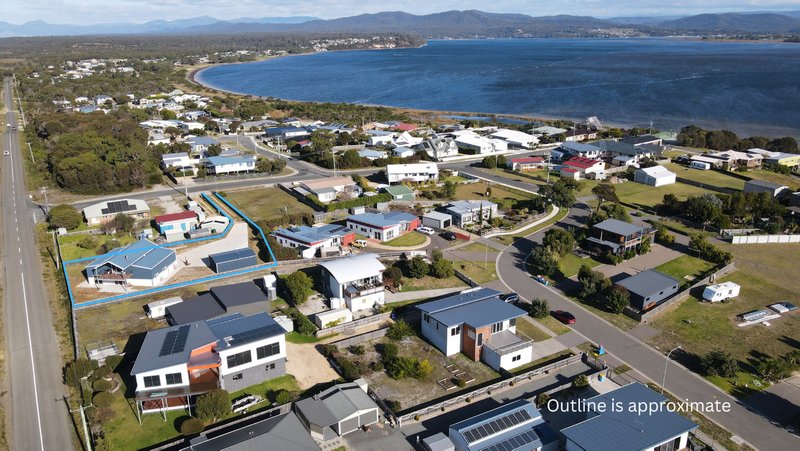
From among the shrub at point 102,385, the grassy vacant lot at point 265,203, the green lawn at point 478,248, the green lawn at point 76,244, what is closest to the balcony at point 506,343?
the green lawn at point 478,248

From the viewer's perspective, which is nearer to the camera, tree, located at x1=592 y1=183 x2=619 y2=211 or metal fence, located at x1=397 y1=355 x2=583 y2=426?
metal fence, located at x1=397 y1=355 x2=583 y2=426

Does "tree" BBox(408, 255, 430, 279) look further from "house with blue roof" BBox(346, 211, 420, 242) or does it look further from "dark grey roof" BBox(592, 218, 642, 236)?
"dark grey roof" BBox(592, 218, 642, 236)

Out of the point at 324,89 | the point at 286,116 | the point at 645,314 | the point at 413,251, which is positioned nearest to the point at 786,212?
the point at 645,314

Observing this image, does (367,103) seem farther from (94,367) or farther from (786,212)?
(94,367)

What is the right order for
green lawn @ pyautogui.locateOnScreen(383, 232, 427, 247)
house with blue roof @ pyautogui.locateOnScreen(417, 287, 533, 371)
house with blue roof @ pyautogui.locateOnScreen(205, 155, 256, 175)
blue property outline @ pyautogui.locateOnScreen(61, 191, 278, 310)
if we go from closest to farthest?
1. house with blue roof @ pyautogui.locateOnScreen(417, 287, 533, 371)
2. blue property outline @ pyautogui.locateOnScreen(61, 191, 278, 310)
3. green lawn @ pyautogui.locateOnScreen(383, 232, 427, 247)
4. house with blue roof @ pyautogui.locateOnScreen(205, 155, 256, 175)

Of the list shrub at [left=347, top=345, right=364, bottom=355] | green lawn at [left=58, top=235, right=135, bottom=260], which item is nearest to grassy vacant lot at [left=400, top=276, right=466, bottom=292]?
shrub at [left=347, top=345, right=364, bottom=355]

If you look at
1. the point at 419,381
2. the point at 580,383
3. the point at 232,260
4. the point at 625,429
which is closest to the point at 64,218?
the point at 232,260

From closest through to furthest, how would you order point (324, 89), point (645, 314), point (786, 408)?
1. point (786, 408)
2. point (645, 314)
3. point (324, 89)
